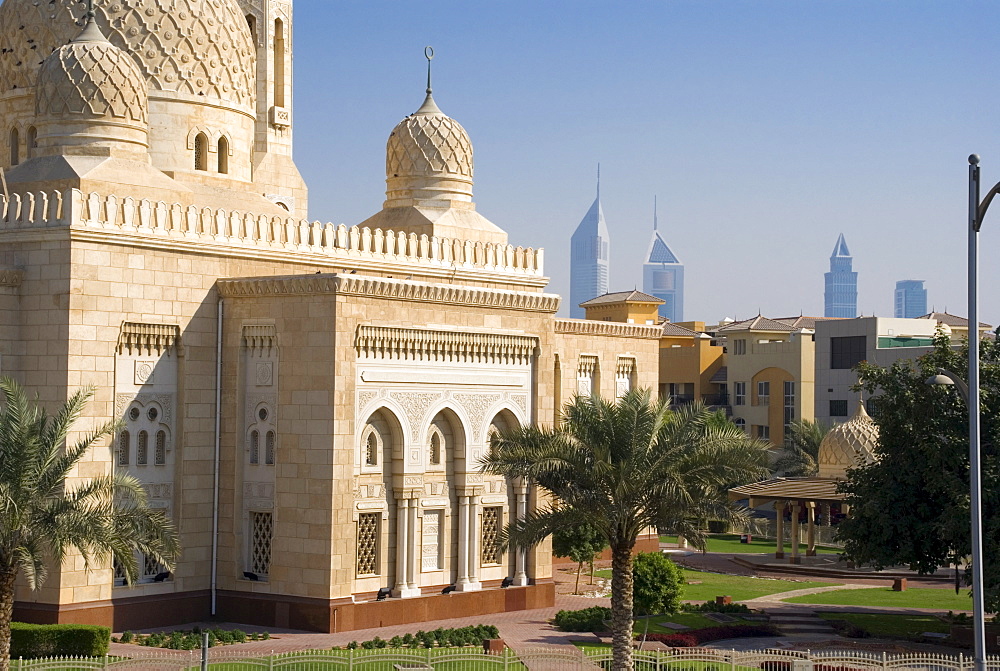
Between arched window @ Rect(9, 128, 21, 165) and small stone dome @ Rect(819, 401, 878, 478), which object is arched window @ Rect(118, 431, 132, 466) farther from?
small stone dome @ Rect(819, 401, 878, 478)

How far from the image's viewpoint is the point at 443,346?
27656 millimetres

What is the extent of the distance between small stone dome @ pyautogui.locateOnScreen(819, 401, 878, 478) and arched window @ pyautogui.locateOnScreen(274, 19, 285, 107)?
16535mm

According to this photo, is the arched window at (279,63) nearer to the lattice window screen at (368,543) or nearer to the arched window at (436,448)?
the arched window at (436,448)

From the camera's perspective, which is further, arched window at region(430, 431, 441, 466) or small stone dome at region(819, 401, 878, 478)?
small stone dome at region(819, 401, 878, 478)

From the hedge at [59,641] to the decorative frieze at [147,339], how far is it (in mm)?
4887

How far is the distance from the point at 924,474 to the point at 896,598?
7.51 m

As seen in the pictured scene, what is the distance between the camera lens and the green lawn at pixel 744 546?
140 feet

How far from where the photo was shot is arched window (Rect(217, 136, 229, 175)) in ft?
102

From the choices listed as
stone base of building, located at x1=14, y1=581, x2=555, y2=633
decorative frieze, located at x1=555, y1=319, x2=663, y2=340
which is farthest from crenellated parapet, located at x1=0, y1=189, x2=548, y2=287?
stone base of building, located at x1=14, y1=581, x2=555, y2=633

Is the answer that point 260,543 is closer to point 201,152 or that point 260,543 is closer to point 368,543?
point 368,543

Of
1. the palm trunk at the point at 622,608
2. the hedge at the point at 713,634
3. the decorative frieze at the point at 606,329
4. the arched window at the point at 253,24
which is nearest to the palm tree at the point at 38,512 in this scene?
the palm trunk at the point at 622,608

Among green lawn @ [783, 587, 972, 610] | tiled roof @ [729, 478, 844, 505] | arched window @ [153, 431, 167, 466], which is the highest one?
arched window @ [153, 431, 167, 466]

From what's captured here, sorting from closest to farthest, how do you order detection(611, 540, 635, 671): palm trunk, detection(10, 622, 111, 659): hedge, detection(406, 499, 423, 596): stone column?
1. detection(611, 540, 635, 671): palm trunk
2. detection(10, 622, 111, 659): hedge
3. detection(406, 499, 423, 596): stone column

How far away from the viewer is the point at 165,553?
21125mm
